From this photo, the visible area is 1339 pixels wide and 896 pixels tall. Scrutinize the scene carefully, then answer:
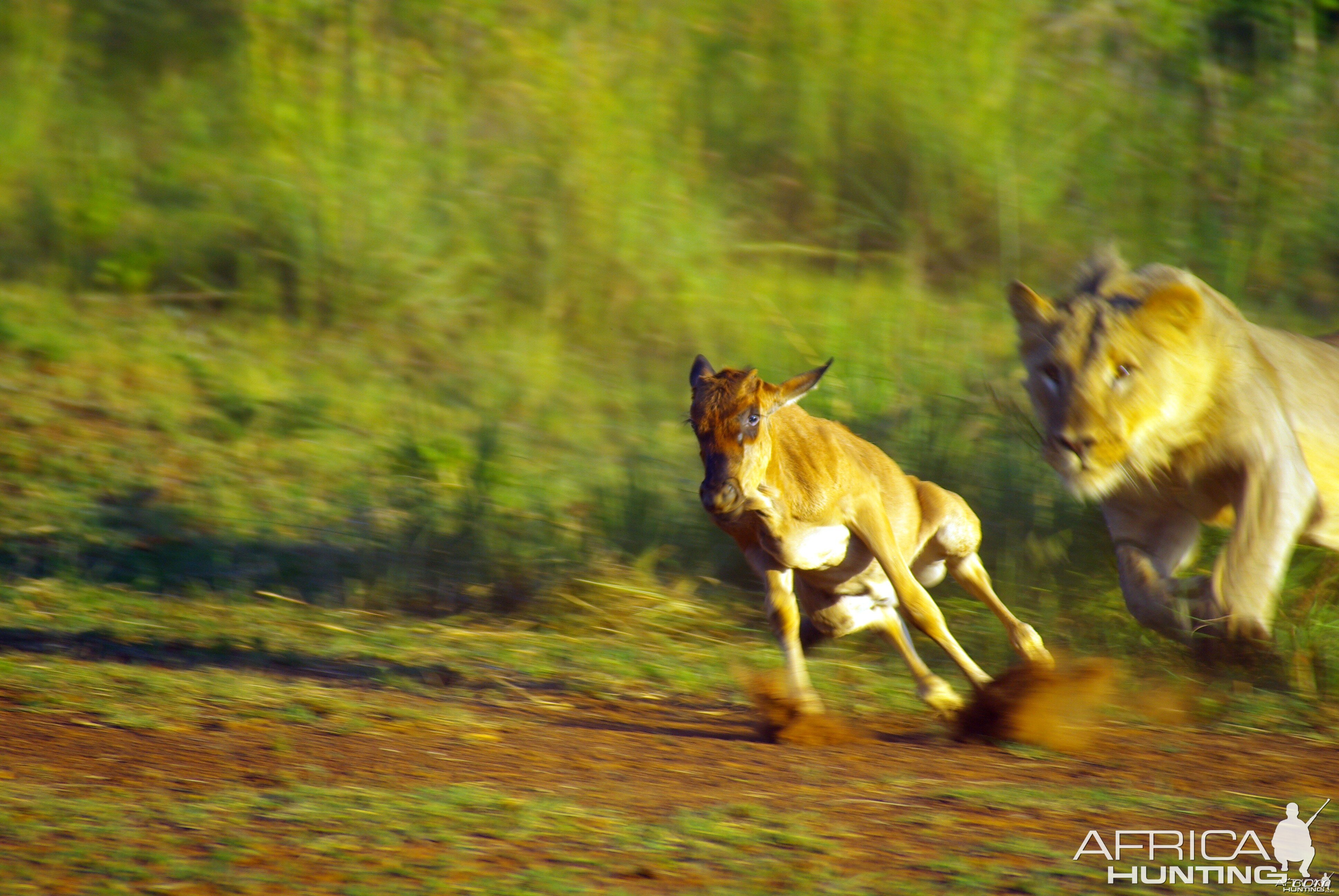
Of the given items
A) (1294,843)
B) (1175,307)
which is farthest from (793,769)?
(1175,307)

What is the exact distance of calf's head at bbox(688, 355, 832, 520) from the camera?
443cm

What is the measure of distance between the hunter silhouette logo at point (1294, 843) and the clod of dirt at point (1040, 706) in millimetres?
802

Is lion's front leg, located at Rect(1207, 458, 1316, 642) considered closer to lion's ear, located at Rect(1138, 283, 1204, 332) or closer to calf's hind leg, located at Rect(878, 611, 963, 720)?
lion's ear, located at Rect(1138, 283, 1204, 332)

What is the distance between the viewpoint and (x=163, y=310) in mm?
9703

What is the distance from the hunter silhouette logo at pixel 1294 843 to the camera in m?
3.40

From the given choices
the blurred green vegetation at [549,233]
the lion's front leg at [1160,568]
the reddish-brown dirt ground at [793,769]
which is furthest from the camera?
the blurred green vegetation at [549,233]

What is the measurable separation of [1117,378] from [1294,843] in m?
1.69

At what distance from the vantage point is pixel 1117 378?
467 cm

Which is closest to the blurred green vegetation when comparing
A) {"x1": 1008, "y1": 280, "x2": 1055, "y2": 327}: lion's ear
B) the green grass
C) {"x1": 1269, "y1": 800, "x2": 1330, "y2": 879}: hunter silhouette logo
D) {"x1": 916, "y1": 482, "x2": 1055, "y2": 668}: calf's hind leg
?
{"x1": 916, "y1": 482, "x2": 1055, "y2": 668}: calf's hind leg

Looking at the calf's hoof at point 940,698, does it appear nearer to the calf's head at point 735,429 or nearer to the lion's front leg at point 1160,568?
the lion's front leg at point 1160,568

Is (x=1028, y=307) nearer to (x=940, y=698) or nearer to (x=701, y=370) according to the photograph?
(x=701, y=370)

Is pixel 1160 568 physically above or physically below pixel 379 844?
above

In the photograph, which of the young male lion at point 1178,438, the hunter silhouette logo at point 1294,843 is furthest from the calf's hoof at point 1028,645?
the hunter silhouette logo at point 1294,843

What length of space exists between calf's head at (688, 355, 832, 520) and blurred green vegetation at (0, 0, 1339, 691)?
224cm
